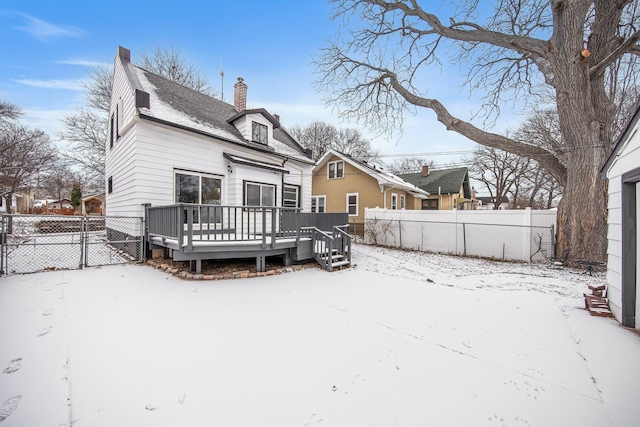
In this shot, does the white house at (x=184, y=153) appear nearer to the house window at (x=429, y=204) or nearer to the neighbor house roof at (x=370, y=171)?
the neighbor house roof at (x=370, y=171)

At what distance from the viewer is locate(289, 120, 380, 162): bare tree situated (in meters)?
29.2

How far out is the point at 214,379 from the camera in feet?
7.30

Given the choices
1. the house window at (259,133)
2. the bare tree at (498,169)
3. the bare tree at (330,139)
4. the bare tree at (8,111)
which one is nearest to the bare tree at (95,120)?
the bare tree at (8,111)

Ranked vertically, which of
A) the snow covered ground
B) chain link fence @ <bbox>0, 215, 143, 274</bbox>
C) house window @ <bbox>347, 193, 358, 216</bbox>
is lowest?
the snow covered ground

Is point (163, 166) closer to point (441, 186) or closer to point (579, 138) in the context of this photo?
point (579, 138)

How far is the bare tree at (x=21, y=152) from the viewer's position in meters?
14.1

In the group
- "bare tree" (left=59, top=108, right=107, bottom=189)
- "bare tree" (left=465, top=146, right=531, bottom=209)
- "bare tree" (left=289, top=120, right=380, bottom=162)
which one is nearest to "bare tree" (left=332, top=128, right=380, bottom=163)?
"bare tree" (left=289, top=120, right=380, bottom=162)

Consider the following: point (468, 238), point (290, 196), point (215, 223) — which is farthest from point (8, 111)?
point (468, 238)

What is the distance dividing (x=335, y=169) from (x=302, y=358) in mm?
16059

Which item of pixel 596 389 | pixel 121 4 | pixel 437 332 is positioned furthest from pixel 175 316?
pixel 121 4

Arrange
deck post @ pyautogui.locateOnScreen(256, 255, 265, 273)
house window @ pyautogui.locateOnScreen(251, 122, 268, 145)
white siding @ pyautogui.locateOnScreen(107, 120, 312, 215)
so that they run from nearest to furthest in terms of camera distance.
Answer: deck post @ pyautogui.locateOnScreen(256, 255, 265, 273)
white siding @ pyautogui.locateOnScreen(107, 120, 312, 215)
house window @ pyautogui.locateOnScreen(251, 122, 268, 145)

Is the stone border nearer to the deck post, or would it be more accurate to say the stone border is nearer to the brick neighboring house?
the deck post

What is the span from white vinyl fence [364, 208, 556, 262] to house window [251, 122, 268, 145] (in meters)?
6.41

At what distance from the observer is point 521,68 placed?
10086 millimetres
